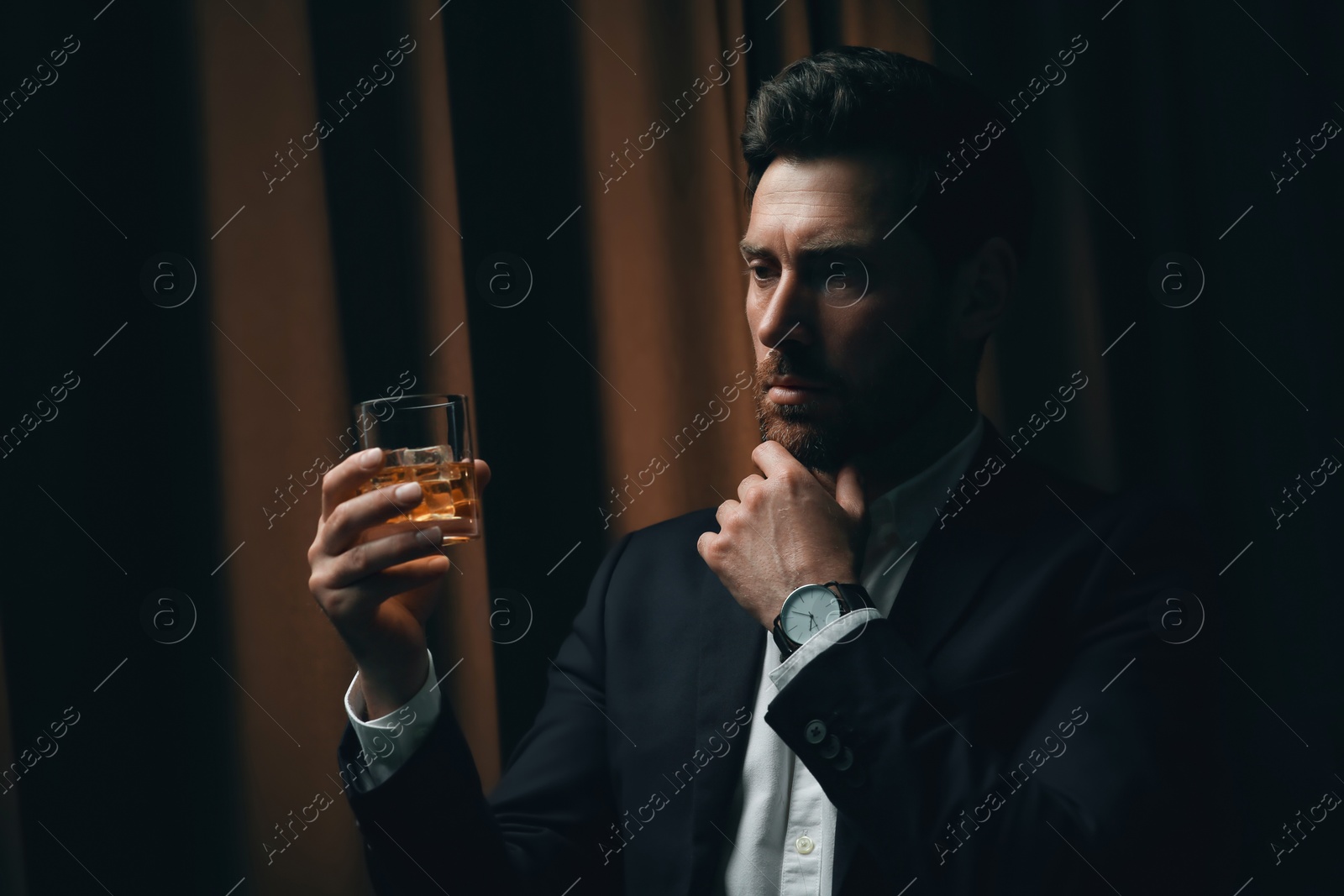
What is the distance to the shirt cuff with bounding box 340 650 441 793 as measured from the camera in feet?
3.71

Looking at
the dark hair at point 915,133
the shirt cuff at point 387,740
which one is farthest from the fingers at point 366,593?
the dark hair at point 915,133

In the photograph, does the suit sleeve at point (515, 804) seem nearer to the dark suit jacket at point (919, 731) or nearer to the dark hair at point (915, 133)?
the dark suit jacket at point (919, 731)

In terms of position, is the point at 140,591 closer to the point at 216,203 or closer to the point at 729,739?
the point at 216,203

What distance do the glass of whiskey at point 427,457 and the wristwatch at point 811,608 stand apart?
0.35 metres

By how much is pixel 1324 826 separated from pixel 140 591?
189 centimetres

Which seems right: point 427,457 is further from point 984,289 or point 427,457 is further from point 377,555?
point 984,289

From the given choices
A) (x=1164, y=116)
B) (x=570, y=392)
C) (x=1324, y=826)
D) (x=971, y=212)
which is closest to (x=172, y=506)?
(x=570, y=392)

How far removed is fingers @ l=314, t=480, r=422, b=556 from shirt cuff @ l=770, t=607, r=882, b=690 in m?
0.42

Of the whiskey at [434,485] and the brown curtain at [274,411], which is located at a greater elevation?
the brown curtain at [274,411]

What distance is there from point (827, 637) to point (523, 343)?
2.97ft

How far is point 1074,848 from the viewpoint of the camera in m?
0.93

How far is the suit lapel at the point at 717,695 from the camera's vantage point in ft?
3.74

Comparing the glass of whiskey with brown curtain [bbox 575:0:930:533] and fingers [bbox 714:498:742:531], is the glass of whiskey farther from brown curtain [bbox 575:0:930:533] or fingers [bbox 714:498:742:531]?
brown curtain [bbox 575:0:930:533]

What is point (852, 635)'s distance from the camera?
1.00 meters
